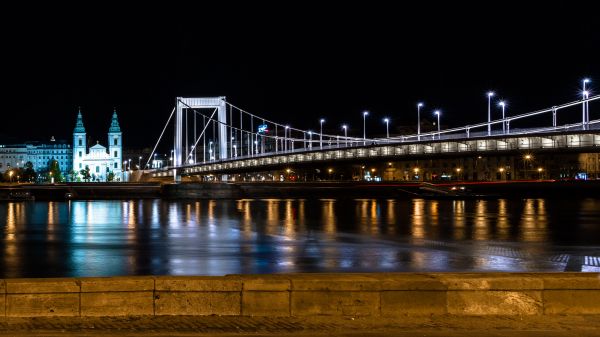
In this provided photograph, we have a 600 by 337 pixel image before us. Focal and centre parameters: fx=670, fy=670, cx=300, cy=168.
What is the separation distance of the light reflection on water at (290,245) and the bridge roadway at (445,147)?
111 ft

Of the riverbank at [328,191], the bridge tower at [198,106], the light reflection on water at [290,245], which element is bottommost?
the light reflection on water at [290,245]

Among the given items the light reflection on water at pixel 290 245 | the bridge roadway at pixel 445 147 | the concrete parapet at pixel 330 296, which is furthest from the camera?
the bridge roadway at pixel 445 147

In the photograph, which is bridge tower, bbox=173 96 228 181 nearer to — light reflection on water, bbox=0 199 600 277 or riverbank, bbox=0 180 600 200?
riverbank, bbox=0 180 600 200

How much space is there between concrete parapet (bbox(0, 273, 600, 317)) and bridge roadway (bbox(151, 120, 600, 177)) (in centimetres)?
5677

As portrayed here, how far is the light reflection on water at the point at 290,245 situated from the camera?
49.2ft

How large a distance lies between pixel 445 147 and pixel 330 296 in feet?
224

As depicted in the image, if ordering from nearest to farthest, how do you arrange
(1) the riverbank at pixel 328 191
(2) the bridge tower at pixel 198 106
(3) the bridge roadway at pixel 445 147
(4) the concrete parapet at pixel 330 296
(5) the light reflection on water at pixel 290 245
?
1. (4) the concrete parapet at pixel 330 296
2. (5) the light reflection on water at pixel 290 245
3. (1) the riverbank at pixel 328 191
4. (3) the bridge roadway at pixel 445 147
5. (2) the bridge tower at pixel 198 106

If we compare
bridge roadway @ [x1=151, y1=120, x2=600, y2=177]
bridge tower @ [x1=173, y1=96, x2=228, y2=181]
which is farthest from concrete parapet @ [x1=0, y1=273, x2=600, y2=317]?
bridge tower @ [x1=173, y1=96, x2=228, y2=181]

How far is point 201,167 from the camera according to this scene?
368 ft

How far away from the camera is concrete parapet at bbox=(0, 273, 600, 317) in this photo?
827cm

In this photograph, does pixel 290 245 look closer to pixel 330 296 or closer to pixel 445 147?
pixel 330 296

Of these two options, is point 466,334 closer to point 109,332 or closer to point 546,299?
point 546,299

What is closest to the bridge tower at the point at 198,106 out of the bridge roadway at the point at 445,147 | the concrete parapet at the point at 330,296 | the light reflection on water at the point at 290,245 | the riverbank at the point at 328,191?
the bridge roadway at the point at 445,147

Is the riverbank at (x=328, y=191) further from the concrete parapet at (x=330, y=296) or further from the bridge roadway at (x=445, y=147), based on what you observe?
the concrete parapet at (x=330, y=296)
